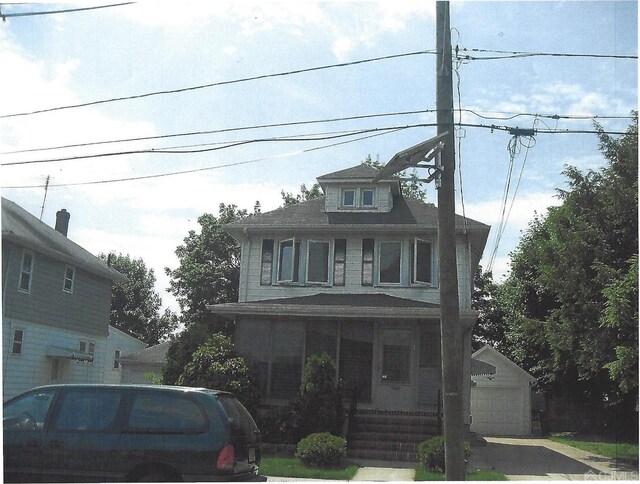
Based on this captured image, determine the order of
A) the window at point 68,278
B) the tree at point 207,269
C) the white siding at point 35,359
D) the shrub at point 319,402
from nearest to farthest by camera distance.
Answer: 1. the white siding at point 35,359
2. the shrub at point 319,402
3. the window at point 68,278
4. the tree at point 207,269

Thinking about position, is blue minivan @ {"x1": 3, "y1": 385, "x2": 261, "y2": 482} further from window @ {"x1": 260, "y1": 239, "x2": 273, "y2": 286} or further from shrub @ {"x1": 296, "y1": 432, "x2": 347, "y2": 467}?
window @ {"x1": 260, "y1": 239, "x2": 273, "y2": 286}

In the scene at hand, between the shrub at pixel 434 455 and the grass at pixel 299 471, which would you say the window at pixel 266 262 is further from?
the shrub at pixel 434 455

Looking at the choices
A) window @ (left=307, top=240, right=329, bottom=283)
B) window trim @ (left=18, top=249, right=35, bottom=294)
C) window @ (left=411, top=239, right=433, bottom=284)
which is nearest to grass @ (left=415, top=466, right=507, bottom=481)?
window @ (left=411, top=239, right=433, bottom=284)

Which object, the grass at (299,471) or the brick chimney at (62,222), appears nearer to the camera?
the grass at (299,471)

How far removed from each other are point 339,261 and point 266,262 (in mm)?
2029

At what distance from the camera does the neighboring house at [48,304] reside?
1181 cm

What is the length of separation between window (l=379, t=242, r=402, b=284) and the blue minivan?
34.0 feet

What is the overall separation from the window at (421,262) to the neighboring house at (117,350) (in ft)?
31.5

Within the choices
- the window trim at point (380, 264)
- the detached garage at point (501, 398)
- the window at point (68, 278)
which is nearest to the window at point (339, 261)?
the window trim at point (380, 264)

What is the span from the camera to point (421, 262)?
17.6 m

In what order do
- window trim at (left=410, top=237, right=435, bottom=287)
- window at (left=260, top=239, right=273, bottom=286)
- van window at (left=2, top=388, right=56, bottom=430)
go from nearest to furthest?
van window at (left=2, top=388, right=56, bottom=430) → window trim at (left=410, top=237, right=435, bottom=287) → window at (left=260, top=239, right=273, bottom=286)

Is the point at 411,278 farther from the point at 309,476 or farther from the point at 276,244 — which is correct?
the point at 309,476

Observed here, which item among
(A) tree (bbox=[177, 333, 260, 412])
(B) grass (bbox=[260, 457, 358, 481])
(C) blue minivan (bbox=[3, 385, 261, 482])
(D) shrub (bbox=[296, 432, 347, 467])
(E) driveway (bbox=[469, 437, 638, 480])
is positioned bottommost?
(B) grass (bbox=[260, 457, 358, 481])

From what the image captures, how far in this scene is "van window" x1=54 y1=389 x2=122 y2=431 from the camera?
7344 mm
